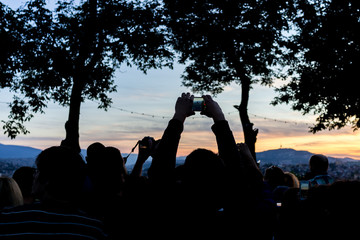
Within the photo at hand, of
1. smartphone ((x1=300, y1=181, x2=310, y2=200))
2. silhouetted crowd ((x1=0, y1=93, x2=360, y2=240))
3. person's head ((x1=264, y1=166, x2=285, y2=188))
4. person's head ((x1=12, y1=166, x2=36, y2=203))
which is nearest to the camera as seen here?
silhouetted crowd ((x1=0, y1=93, x2=360, y2=240))

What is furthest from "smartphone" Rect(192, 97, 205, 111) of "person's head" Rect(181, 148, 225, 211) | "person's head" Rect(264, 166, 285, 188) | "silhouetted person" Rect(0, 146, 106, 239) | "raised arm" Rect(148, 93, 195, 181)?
"person's head" Rect(264, 166, 285, 188)

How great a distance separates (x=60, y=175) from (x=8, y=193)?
1002 mm

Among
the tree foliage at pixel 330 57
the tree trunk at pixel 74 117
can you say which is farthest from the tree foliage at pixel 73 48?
the tree foliage at pixel 330 57

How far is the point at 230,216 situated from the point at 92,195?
1.31 meters

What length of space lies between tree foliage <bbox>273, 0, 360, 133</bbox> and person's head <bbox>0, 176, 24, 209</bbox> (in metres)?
17.2

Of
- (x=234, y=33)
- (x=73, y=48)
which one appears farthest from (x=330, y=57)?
(x=73, y=48)

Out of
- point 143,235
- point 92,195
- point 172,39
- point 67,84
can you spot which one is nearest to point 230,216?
point 143,235

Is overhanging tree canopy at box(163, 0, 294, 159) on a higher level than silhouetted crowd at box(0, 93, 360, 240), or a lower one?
higher

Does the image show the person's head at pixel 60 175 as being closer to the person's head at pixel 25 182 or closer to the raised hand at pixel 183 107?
the raised hand at pixel 183 107

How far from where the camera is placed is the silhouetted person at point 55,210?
75.7 inches

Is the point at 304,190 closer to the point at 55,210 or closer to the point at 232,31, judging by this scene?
the point at 55,210

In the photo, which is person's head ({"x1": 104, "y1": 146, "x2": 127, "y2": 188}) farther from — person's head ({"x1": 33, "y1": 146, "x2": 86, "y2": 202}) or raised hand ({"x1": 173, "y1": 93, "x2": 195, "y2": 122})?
raised hand ({"x1": 173, "y1": 93, "x2": 195, "y2": 122})

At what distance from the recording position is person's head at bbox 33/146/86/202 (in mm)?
2117

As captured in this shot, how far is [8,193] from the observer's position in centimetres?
280
